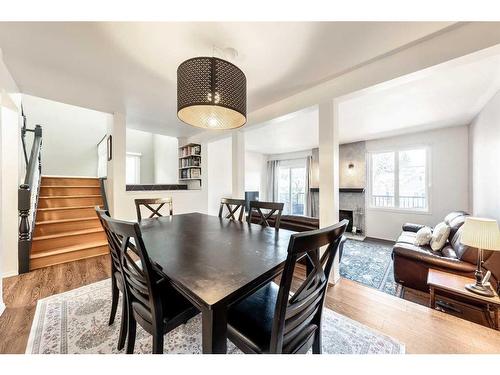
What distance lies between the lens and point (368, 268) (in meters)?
2.96

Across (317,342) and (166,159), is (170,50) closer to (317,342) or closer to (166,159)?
(317,342)

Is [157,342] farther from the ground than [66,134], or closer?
closer

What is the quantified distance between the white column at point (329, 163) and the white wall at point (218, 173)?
11.5 ft

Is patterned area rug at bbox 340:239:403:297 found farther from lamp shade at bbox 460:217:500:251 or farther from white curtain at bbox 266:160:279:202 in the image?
white curtain at bbox 266:160:279:202

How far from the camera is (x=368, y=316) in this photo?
1696 mm

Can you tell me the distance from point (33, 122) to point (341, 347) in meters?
7.09

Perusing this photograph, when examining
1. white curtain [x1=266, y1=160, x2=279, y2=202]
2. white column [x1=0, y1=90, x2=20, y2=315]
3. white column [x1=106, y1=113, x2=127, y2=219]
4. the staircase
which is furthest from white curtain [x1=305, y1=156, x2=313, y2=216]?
white column [x1=0, y1=90, x2=20, y2=315]

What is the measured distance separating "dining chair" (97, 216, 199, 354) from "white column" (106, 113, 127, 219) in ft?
7.89

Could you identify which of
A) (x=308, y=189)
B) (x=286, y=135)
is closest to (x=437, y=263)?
(x=286, y=135)

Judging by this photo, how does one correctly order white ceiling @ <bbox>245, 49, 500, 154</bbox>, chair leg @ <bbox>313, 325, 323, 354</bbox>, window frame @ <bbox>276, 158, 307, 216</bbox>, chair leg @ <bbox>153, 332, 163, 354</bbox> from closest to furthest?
1. chair leg @ <bbox>153, 332, 163, 354</bbox>
2. chair leg @ <bbox>313, 325, 323, 354</bbox>
3. white ceiling @ <bbox>245, 49, 500, 154</bbox>
4. window frame @ <bbox>276, 158, 307, 216</bbox>

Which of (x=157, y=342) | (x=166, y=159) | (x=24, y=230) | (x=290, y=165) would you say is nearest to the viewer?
(x=157, y=342)

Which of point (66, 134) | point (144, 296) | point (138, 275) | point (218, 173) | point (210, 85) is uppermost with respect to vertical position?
point (66, 134)

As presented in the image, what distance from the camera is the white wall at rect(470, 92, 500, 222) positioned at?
7.65 feet

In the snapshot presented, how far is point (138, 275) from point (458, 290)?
8.06 ft
